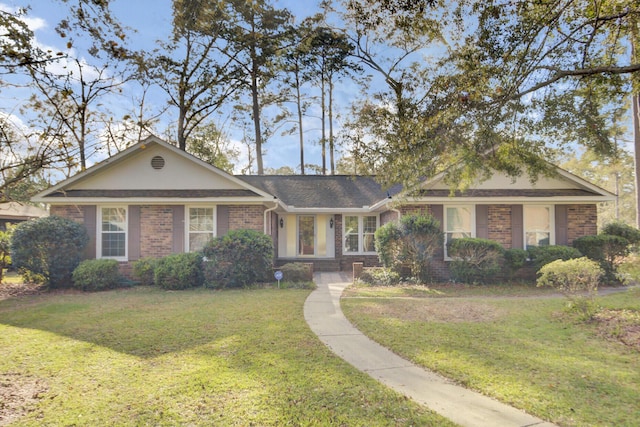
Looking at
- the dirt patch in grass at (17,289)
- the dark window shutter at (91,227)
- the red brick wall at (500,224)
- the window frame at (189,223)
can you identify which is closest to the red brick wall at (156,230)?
the window frame at (189,223)

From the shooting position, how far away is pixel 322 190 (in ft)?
57.9

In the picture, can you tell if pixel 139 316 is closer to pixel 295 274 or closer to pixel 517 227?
pixel 295 274

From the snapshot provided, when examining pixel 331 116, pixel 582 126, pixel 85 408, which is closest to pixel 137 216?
pixel 85 408

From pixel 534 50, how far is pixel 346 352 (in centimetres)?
649

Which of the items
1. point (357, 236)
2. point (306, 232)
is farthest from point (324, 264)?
point (357, 236)

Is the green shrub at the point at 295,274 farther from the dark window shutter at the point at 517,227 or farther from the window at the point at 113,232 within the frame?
the dark window shutter at the point at 517,227

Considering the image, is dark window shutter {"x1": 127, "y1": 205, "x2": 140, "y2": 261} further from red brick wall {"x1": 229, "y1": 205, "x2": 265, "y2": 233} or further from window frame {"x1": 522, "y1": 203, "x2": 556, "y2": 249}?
window frame {"x1": 522, "y1": 203, "x2": 556, "y2": 249}

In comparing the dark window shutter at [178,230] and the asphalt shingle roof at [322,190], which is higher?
the asphalt shingle roof at [322,190]

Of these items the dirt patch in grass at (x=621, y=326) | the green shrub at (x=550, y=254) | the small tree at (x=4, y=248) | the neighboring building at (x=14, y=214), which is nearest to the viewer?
the dirt patch in grass at (x=621, y=326)

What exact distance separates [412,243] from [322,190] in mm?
7308

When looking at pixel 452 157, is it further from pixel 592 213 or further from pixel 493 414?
pixel 592 213

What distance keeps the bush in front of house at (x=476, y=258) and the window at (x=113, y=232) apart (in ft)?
36.2

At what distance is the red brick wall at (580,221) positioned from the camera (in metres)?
12.2

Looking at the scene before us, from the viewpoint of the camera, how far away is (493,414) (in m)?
3.40
